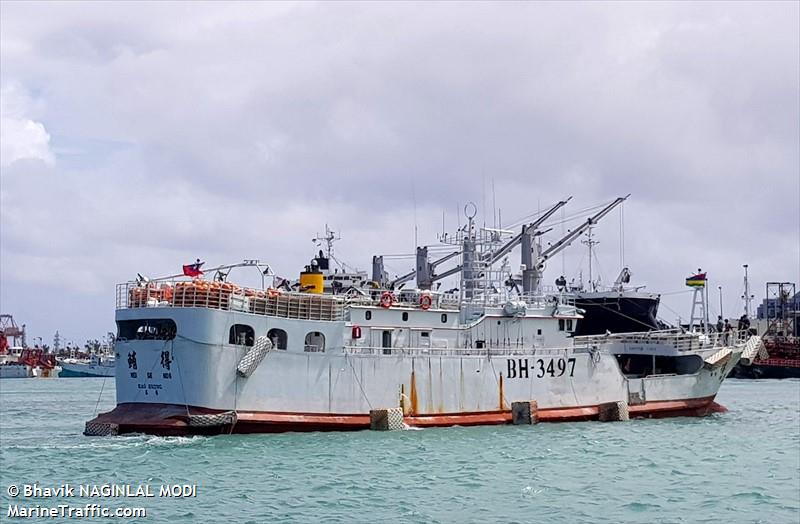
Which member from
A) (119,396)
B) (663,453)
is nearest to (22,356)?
(119,396)

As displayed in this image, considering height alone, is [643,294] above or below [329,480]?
above

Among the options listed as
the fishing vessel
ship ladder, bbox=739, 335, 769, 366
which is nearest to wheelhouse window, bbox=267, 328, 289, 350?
the fishing vessel

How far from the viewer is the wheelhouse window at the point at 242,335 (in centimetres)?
3350

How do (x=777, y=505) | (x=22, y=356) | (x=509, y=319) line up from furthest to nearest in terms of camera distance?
(x=22, y=356) → (x=509, y=319) → (x=777, y=505)

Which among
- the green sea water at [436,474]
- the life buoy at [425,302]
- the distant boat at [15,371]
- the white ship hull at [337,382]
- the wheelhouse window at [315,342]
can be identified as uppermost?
the life buoy at [425,302]

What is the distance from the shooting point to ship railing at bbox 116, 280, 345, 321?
33.0 metres

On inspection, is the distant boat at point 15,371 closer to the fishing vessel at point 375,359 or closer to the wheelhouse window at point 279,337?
the fishing vessel at point 375,359

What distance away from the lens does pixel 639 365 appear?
49.3m

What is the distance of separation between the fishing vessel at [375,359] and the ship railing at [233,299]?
0.04 m

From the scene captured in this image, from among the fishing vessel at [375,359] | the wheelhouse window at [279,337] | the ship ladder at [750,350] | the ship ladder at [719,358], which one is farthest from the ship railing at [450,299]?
the ship ladder at [750,350]

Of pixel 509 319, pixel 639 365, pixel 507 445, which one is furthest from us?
pixel 639 365

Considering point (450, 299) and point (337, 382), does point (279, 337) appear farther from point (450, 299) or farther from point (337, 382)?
point (450, 299)

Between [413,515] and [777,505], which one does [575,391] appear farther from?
[413,515]

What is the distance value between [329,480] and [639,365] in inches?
1051
